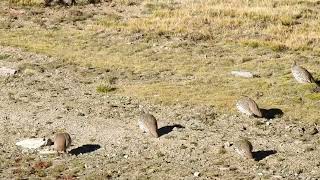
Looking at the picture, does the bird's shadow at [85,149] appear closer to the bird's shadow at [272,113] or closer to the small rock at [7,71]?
the bird's shadow at [272,113]

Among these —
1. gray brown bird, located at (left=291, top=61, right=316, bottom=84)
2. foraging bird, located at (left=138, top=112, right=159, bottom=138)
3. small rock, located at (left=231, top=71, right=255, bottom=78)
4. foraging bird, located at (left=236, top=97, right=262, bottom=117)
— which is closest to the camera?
foraging bird, located at (left=138, top=112, right=159, bottom=138)

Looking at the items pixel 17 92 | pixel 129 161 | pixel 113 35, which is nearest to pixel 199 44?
pixel 113 35

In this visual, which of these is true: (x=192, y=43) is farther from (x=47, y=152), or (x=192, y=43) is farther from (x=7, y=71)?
(x=47, y=152)

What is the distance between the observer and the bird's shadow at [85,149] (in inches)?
933

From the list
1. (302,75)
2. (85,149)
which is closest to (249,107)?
(302,75)

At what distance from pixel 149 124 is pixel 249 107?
512cm

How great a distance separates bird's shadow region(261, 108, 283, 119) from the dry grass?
34cm

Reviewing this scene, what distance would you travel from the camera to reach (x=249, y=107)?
27.1 m

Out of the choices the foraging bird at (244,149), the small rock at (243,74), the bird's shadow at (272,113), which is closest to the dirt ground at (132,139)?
the foraging bird at (244,149)

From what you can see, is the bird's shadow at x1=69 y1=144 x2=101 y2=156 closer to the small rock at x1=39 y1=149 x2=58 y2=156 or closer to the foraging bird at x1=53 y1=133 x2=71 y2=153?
the foraging bird at x1=53 y1=133 x2=71 y2=153

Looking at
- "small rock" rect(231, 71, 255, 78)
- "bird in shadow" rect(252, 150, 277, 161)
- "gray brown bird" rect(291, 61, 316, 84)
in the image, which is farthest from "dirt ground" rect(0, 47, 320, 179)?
"small rock" rect(231, 71, 255, 78)

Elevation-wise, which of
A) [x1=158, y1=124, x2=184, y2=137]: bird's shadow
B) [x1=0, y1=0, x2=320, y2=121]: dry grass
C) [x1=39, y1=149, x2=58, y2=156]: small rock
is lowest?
[x1=0, y1=0, x2=320, y2=121]: dry grass

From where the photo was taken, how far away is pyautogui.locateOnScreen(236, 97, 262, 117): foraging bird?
88.2 feet

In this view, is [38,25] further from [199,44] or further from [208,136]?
[208,136]
